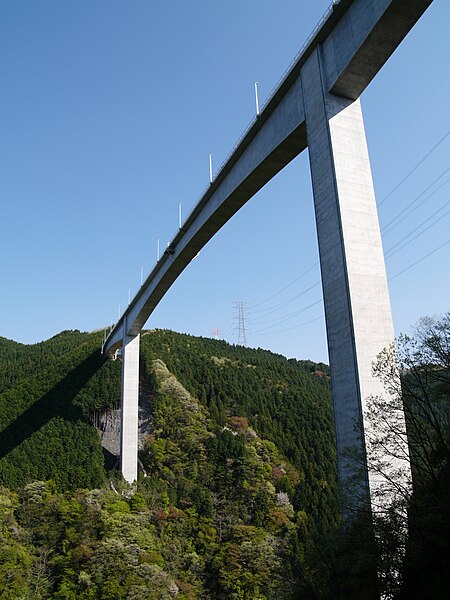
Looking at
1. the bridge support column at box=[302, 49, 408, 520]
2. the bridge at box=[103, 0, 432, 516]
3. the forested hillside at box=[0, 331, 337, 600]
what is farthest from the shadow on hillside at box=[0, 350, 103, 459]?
the bridge support column at box=[302, 49, 408, 520]

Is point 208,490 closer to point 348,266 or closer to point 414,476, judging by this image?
point 414,476

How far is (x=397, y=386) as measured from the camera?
1232cm

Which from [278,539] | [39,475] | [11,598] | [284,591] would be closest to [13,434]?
[39,475]

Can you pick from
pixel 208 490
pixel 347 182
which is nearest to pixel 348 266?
pixel 347 182

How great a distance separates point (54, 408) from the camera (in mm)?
47875

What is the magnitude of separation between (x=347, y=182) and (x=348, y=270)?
8.85 feet

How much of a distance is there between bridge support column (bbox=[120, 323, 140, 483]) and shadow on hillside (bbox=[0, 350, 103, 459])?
9053 mm

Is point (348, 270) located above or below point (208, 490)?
above

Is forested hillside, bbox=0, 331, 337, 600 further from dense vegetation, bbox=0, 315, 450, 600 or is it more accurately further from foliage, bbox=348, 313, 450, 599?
foliage, bbox=348, 313, 450, 599

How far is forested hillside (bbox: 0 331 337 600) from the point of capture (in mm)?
28984

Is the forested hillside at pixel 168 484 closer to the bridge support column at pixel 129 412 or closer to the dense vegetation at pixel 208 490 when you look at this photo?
the dense vegetation at pixel 208 490

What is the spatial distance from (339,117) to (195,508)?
33573 mm

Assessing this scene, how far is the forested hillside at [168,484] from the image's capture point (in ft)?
95.1

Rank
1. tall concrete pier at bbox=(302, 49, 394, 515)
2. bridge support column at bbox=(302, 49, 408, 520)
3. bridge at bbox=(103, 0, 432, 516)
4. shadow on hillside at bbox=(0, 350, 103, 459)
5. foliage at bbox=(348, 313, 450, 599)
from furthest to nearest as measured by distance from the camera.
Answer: shadow on hillside at bbox=(0, 350, 103, 459), bridge at bbox=(103, 0, 432, 516), tall concrete pier at bbox=(302, 49, 394, 515), bridge support column at bbox=(302, 49, 408, 520), foliage at bbox=(348, 313, 450, 599)
